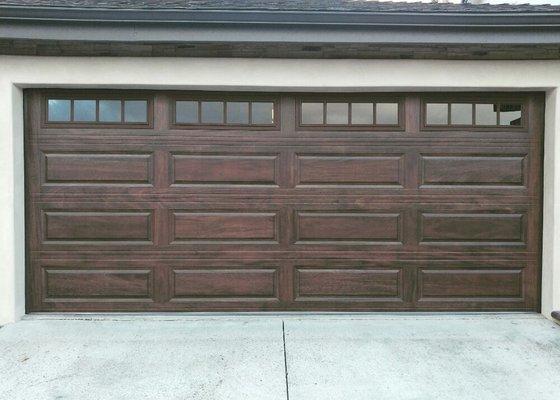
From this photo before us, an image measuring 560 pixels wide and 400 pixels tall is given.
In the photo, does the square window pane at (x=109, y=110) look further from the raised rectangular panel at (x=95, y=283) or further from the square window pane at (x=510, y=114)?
the square window pane at (x=510, y=114)

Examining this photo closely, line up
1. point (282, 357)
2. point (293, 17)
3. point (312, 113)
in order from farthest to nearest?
point (312, 113) < point (293, 17) < point (282, 357)

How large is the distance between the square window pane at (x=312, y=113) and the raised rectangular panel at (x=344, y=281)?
5.47ft

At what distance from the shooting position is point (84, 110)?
3.96 metres

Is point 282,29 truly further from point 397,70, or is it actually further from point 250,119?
point 397,70

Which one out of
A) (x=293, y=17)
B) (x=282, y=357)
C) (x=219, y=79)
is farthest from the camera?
(x=219, y=79)

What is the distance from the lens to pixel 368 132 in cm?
403

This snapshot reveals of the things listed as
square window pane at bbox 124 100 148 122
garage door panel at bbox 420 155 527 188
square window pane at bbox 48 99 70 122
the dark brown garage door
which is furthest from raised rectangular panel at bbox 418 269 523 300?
square window pane at bbox 48 99 70 122

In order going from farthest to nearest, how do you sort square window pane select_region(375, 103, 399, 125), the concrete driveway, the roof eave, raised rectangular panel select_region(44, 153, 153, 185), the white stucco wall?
square window pane select_region(375, 103, 399, 125), raised rectangular panel select_region(44, 153, 153, 185), the white stucco wall, the roof eave, the concrete driveway

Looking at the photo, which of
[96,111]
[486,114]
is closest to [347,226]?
[486,114]

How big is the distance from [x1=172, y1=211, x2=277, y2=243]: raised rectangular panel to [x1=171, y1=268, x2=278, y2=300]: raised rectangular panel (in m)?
0.36

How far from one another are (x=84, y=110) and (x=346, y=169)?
2.96 m

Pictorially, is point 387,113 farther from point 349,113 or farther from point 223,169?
point 223,169

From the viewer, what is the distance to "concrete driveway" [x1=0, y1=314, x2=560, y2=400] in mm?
2684

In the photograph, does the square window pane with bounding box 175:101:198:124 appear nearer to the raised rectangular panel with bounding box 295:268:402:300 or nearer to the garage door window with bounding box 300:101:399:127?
the garage door window with bounding box 300:101:399:127
